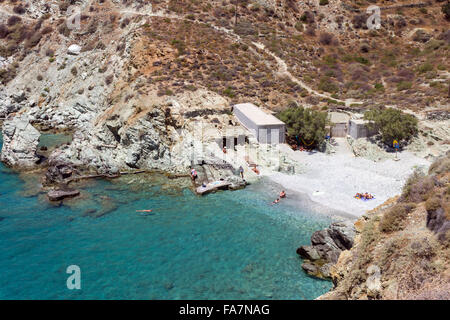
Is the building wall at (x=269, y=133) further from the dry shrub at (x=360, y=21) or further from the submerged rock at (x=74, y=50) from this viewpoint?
the dry shrub at (x=360, y=21)

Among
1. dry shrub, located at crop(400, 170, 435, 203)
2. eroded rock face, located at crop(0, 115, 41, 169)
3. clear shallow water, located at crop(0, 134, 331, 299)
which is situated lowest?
clear shallow water, located at crop(0, 134, 331, 299)

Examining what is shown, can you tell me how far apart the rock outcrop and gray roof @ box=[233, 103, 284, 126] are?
18.7 meters

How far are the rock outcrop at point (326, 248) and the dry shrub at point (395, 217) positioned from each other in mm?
6149

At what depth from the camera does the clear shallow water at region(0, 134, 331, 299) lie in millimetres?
20641

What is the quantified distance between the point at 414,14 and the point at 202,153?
6275 centimetres

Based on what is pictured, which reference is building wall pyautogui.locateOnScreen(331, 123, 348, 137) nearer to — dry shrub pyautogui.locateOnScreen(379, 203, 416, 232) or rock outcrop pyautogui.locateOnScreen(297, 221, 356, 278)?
rock outcrop pyautogui.locateOnScreen(297, 221, 356, 278)

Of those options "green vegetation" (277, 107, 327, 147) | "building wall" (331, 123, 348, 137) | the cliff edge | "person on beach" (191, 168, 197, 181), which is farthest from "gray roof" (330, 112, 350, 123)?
the cliff edge

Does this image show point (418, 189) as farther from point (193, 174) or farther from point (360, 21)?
point (360, 21)

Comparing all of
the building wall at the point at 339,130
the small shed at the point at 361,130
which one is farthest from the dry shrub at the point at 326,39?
the small shed at the point at 361,130

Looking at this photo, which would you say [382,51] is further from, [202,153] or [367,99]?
[202,153]

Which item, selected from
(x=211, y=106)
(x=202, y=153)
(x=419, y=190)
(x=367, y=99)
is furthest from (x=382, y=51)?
(x=419, y=190)

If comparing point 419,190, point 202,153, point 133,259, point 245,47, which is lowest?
point 133,259

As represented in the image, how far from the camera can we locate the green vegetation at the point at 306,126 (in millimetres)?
39875

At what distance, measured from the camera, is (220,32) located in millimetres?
63469
